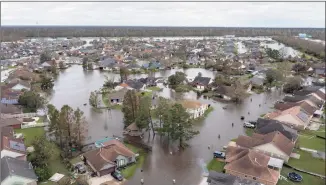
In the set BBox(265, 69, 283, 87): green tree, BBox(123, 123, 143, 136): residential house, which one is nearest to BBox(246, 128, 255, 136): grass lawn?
BBox(123, 123, 143, 136): residential house

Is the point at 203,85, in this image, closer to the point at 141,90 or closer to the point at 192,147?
the point at 141,90

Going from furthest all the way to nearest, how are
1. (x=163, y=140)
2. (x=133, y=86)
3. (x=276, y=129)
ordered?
(x=133, y=86) → (x=163, y=140) → (x=276, y=129)

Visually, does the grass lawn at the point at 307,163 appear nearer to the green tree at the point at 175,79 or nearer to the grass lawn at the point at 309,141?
the grass lawn at the point at 309,141

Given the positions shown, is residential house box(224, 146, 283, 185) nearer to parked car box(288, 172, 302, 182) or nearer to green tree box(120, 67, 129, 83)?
parked car box(288, 172, 302, 182)

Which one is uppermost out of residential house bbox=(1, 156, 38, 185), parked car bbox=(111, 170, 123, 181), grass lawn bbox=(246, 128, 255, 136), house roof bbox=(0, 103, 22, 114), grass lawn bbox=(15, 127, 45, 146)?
house roof bbox=(0, 103, 22, 114)

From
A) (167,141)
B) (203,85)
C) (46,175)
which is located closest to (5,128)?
(46,175)

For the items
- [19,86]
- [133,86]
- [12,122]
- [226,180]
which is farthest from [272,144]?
[19,86]

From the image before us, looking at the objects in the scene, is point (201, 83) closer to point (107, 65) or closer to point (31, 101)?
point (31, 101)
